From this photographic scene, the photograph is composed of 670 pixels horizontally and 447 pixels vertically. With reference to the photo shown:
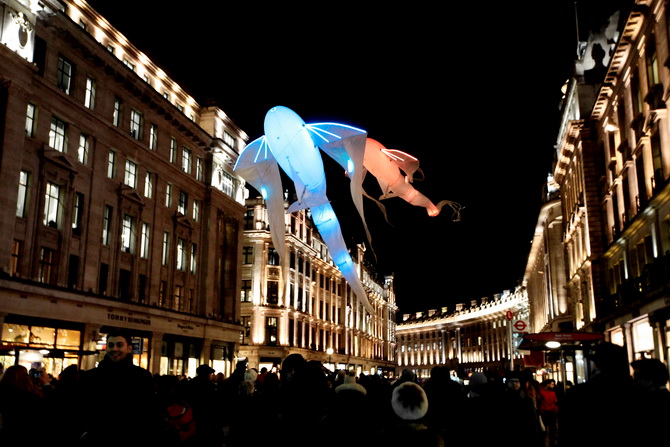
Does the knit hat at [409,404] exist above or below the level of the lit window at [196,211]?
below

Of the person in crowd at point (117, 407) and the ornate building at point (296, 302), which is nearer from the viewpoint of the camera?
the person in crowd at point (117, 407)

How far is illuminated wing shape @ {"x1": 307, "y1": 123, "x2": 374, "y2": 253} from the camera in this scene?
1609cm

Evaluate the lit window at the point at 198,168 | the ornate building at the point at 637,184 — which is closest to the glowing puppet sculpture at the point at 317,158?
the ornate building at the point at 637,184

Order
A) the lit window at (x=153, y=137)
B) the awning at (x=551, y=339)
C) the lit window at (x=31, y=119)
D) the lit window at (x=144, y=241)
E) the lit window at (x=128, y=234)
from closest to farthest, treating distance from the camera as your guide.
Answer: the awning at (x=551, y=339)
the lit window at (x=31, y=119)
the lit window at (x=128, y=234)
the lit window at (x=144, y=241)
the lit window at (x=153, y=137)

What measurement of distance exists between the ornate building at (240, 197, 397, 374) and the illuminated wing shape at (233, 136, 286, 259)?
3626cm

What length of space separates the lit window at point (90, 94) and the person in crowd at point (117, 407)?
33318 mm

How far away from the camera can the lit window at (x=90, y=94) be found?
120ft

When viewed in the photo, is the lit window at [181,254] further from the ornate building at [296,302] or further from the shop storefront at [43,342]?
the shop storefront at [43,342]

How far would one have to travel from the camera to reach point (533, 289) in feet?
287

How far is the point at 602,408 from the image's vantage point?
15.5 feet

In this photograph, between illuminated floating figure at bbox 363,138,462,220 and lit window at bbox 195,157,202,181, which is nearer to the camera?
illuminated floating figure at bbox 363,138,462,220

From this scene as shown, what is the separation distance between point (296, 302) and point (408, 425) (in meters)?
67.7

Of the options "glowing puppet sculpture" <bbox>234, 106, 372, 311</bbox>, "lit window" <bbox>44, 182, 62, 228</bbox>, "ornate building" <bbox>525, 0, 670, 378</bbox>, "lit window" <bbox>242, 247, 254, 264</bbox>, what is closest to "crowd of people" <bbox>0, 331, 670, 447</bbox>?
"glowing puppet sculpture" <bbox>234, 106, 372, 311</bbox>

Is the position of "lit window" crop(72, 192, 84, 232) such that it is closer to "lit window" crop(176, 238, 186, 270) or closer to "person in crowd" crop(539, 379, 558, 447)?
"lit window" crop(176, 238, 186, 270)
